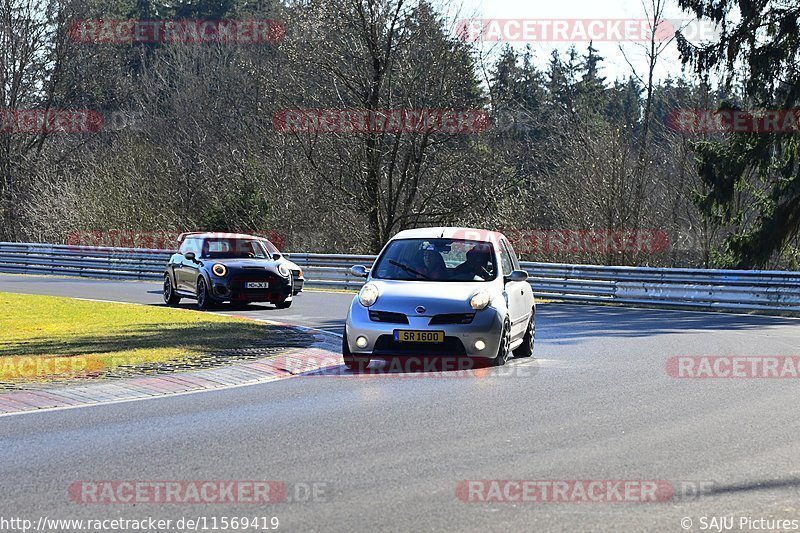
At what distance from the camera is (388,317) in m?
13.5

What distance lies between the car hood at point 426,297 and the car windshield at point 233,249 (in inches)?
436

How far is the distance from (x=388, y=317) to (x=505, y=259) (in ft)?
7.75

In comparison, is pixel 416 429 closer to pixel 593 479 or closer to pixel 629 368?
pixel 593 479

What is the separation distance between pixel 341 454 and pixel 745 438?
3095mm

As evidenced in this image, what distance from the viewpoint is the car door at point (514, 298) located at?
14.3m

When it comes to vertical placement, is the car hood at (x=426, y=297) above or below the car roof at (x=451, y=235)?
below

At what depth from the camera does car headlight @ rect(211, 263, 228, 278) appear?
2373 centimetres

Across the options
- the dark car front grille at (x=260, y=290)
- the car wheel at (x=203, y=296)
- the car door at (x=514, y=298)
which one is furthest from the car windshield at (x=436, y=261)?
the car wheel at (x=203, y=296)

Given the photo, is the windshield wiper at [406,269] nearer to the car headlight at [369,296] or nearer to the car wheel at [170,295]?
the car headlight at [369,296]

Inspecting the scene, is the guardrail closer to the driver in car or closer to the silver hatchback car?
the silver hatchback car

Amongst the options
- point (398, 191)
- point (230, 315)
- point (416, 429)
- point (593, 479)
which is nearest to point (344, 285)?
point (398, 191)

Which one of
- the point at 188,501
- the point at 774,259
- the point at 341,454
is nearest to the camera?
the point at 188,501

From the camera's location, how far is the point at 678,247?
42.2 meters

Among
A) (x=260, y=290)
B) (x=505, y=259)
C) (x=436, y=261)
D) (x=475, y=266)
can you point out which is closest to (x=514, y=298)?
(x=475, y=266)
